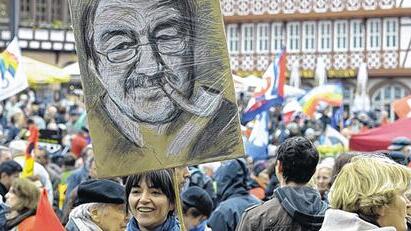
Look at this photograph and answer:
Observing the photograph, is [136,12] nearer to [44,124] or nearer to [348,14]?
[44,124]

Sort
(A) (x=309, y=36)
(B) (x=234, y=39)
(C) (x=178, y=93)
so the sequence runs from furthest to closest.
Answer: (B) (x=234, y=39)
(A) (x=309, y=36)
(C) (x=178, y=93)

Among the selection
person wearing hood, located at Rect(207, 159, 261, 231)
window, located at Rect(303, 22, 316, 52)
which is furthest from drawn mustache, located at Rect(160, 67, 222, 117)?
window, located at Rect(303, 22, 316, 52)

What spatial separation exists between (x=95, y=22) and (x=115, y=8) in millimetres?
109

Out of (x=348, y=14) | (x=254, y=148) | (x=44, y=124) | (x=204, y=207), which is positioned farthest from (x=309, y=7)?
(x=204, y=207)

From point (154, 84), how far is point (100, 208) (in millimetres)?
1051

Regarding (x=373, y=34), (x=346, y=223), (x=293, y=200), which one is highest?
(x=346, y=223)

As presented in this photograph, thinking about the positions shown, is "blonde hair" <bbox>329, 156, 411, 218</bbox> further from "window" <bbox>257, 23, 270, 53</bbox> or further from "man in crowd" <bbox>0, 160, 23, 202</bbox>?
"window" <bbox>257, 23, 270, 53</bbox>

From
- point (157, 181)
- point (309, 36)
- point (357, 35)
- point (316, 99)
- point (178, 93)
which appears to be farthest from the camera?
point (309, 36)

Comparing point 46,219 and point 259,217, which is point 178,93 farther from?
point 46,219

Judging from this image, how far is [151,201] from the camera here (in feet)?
18.7

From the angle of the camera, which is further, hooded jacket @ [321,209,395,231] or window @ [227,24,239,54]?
window @ [227,24,239,54]

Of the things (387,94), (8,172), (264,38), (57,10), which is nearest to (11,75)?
(8,172)

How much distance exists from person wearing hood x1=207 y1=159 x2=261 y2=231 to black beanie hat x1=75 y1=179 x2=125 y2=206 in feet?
6.59

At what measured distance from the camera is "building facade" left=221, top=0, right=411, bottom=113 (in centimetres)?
4866
